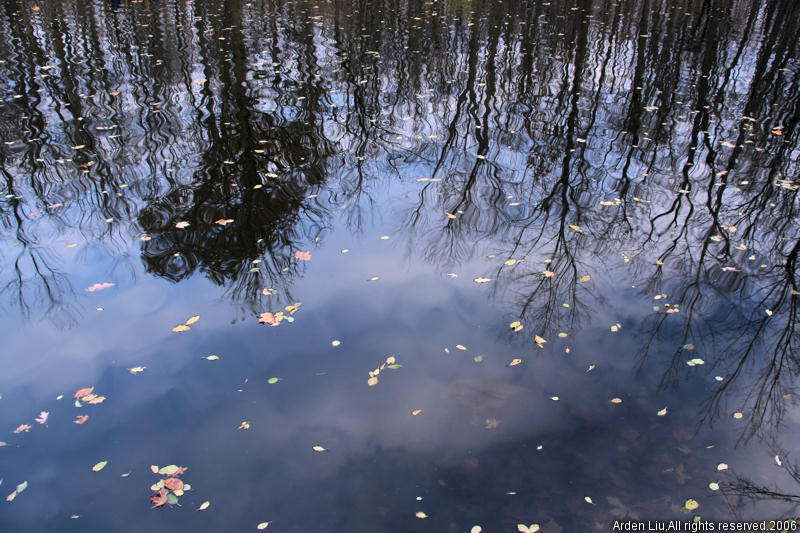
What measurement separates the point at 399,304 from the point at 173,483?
8.37 feet

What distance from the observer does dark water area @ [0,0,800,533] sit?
366 cm

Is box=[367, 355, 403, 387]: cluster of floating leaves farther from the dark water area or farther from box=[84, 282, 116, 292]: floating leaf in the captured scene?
box=[84, 282, 116, 292]: floating leaf

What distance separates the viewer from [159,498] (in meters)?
3.56

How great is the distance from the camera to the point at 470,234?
6414 mm

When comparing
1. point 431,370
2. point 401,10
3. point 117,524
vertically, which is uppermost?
point 401,10

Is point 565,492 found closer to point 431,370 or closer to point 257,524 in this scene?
point 431,370

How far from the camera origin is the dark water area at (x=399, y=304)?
366cm

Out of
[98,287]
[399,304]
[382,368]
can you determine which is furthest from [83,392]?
[399,304]

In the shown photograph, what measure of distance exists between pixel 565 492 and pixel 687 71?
1153 centimetres

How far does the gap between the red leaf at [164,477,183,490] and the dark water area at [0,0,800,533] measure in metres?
0.11

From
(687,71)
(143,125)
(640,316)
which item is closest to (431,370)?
(640,316)

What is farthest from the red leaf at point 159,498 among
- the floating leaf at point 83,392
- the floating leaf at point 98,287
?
the floating leaf at point 98,287

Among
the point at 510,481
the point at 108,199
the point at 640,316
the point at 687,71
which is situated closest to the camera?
the point at 510,481

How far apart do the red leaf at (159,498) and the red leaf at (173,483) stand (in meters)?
0.05
